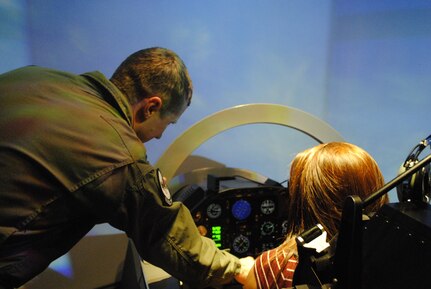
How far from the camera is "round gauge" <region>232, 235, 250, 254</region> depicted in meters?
1.18

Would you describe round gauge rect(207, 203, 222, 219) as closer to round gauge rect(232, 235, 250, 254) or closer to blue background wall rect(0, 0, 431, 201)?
round gauge rect(232, 235, 250, 254)

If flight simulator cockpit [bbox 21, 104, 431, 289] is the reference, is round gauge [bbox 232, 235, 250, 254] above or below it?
below

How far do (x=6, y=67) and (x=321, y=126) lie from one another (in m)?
1.17

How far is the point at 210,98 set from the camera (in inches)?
59.3

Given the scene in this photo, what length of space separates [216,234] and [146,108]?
1.60ft

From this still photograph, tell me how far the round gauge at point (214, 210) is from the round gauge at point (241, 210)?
0.05 meters

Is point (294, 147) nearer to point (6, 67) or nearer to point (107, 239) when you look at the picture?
point (107, 239)

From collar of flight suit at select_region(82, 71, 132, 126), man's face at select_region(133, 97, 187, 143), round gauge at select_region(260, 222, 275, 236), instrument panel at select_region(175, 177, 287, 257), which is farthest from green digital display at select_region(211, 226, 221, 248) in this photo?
collar of flight suit at select_region(82, 71, 132, 126)

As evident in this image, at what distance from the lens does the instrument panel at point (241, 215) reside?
1140 millimetres

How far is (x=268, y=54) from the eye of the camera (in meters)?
1.57

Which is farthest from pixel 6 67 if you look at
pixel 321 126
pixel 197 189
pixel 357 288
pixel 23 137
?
pixel 357 288

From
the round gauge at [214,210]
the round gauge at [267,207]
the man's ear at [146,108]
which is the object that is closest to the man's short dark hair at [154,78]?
the man's ear at [146,108]

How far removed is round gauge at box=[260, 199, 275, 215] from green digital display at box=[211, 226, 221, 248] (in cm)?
17

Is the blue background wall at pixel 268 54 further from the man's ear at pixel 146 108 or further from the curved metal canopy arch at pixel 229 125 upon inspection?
the man's ear at pixel 146 108
